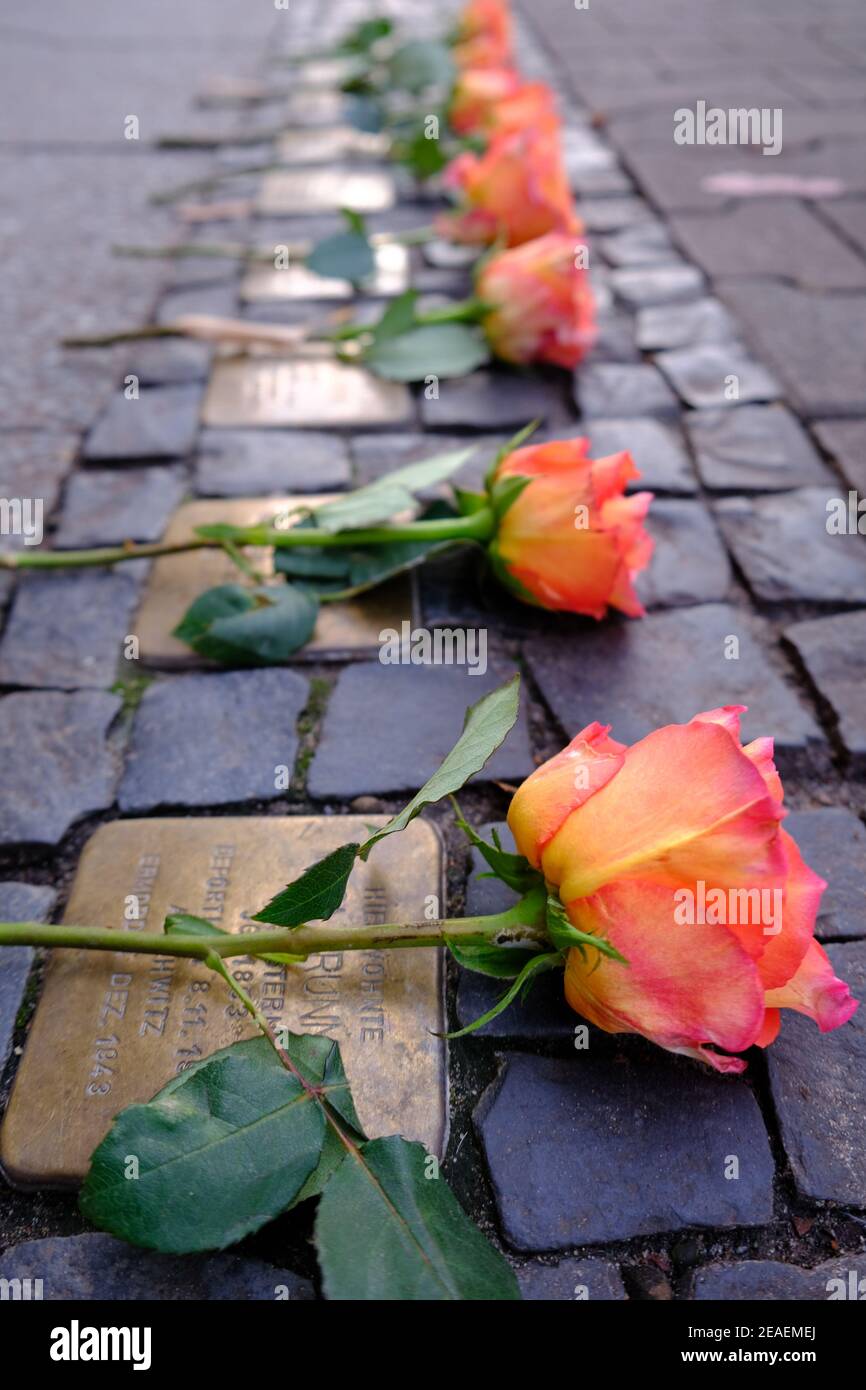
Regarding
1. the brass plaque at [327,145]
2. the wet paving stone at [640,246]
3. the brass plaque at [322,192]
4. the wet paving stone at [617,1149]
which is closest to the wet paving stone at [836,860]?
the wet paving stone at [617,1149]

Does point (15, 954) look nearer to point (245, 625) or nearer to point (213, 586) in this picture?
point (245, 625)

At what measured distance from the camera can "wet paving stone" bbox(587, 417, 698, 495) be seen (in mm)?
1797

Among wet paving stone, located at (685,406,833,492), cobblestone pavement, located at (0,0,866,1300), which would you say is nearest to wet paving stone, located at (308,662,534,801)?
cobblestone pavement, located at (0,0,866,1300)

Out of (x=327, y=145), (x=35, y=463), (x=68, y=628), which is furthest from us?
(x=327, y=145)

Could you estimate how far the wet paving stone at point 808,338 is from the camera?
2025 millimetres

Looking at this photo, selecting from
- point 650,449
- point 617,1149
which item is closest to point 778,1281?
point 617,1149

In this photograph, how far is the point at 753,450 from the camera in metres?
1.88

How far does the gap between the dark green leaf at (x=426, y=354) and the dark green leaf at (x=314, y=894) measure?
1.29m

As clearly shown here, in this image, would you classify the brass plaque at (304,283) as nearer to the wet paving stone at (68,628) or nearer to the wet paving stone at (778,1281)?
the wet paving stone at (68,628)

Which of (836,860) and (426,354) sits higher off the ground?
(426,354)

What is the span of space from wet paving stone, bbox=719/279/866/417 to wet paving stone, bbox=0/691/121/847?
1.38 metres

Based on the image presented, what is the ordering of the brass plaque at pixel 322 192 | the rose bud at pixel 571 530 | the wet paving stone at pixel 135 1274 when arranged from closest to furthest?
the wet paving stone at pixel 135 1274
the rose bud at pixel 571 530
the brass plaque at pixel 322 192

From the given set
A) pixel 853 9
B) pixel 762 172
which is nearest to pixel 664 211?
pixel 762 172

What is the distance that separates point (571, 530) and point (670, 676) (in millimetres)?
278
